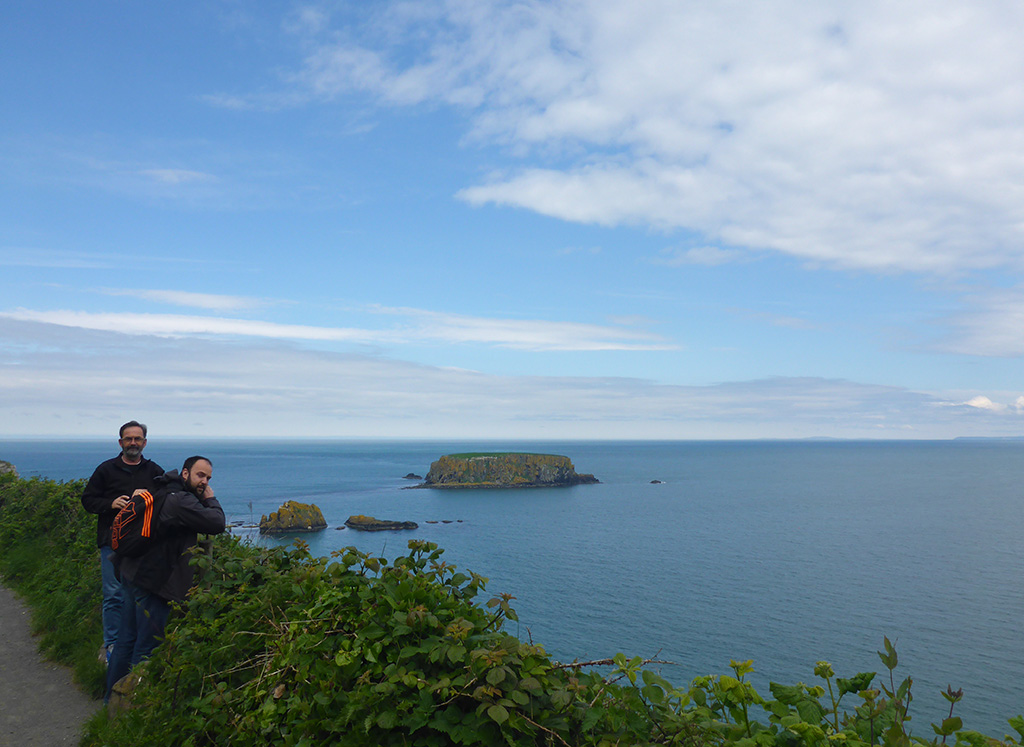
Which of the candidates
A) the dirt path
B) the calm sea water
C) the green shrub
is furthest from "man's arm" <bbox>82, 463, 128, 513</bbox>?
the calm sea water

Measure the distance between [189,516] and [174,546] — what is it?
0.45m

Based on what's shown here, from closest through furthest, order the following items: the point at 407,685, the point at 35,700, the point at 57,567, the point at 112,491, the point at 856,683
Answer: the point at 856,683 < the point at 407,685 < the point at 35,700 < the point at 112,491 < the point at 57,567

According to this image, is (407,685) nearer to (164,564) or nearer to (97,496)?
(164,564)

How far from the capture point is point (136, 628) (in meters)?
5.20

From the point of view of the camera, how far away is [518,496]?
101812 millimetres

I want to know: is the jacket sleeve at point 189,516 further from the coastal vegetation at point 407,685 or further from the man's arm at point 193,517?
the coastal vegetation at point 407,685

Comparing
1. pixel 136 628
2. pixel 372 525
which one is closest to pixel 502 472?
pixel 372 525

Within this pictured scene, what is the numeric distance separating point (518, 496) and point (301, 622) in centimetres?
10049

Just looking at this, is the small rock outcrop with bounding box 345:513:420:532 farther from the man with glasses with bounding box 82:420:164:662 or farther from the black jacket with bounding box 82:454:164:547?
the black jacket with bounding box 82:454:164:547

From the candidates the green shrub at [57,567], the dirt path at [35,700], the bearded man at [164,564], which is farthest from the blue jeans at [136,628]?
the green shrub at [57,567]

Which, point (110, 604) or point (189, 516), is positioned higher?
point (189, 516)

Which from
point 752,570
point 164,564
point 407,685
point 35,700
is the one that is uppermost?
point 407,685

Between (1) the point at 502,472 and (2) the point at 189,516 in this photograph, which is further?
(1) the point at 502,472

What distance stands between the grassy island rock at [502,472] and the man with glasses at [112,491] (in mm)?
109956
